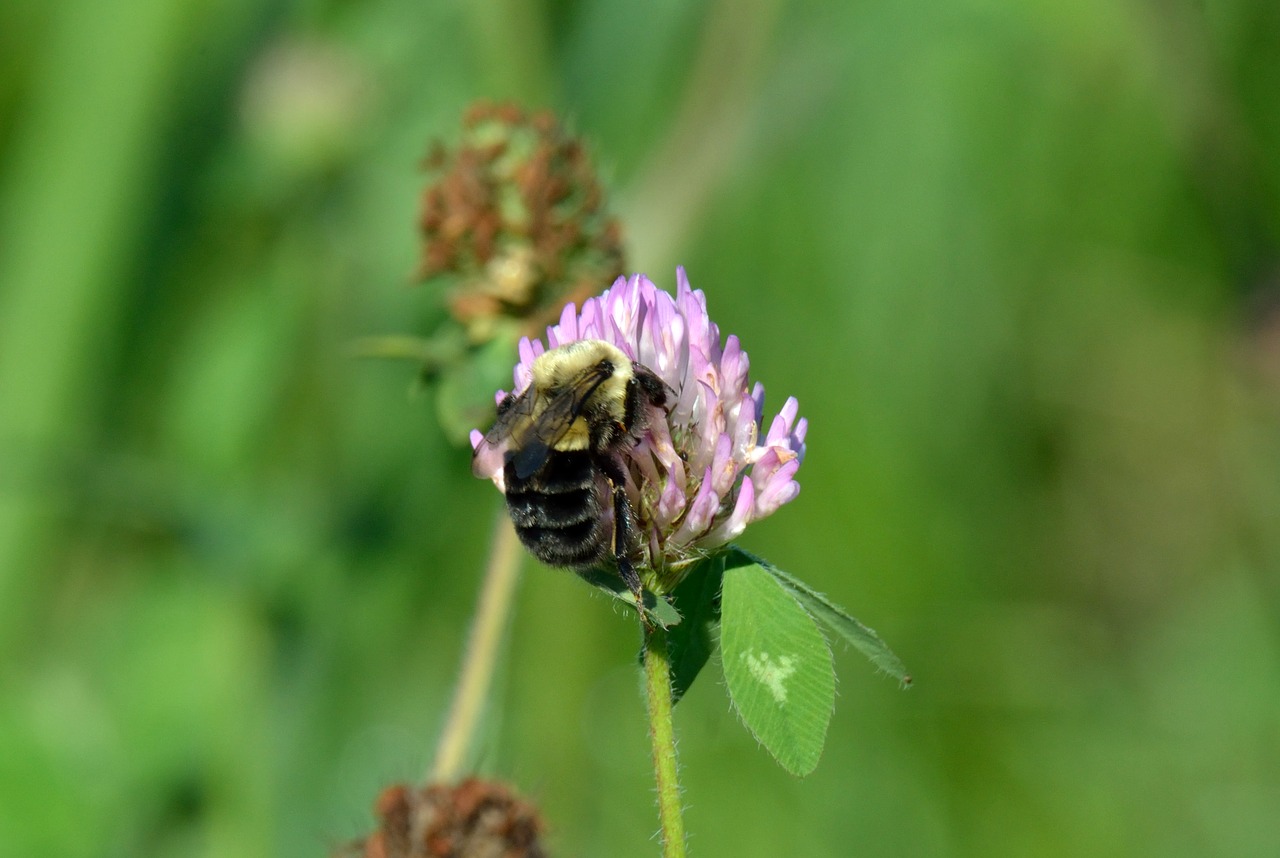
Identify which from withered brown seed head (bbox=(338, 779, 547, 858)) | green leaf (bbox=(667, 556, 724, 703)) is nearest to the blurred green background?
withered brown seed head (bbox=(338, 779, 547, 858))

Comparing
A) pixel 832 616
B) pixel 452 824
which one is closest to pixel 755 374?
pixel 452 824

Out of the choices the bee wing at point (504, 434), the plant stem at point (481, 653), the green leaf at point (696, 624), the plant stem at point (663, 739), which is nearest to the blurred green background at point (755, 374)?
the plant stem at point (481, 653)

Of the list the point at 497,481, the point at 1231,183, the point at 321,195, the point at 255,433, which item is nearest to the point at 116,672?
the point at 255,433

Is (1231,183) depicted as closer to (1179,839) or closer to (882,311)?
(882,311)

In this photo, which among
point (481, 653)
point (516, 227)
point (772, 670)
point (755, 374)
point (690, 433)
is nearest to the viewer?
point (772, 670)

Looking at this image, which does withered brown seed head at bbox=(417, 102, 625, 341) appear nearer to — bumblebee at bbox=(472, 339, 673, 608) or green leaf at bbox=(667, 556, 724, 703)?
bumblebee at bbox=(472, 339, 673, 608)

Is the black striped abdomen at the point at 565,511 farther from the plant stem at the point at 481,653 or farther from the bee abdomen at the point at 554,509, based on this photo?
the plant stem at the point at 481,653

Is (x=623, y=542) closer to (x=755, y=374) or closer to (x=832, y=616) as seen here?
(x=832, y=616)

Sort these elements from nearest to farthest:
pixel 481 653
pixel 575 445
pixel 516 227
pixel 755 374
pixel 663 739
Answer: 1. pixel 663 739
2. pixel 575 445
3. pixel 481 653
4. pixel 516 227
5. pixel 755 374
